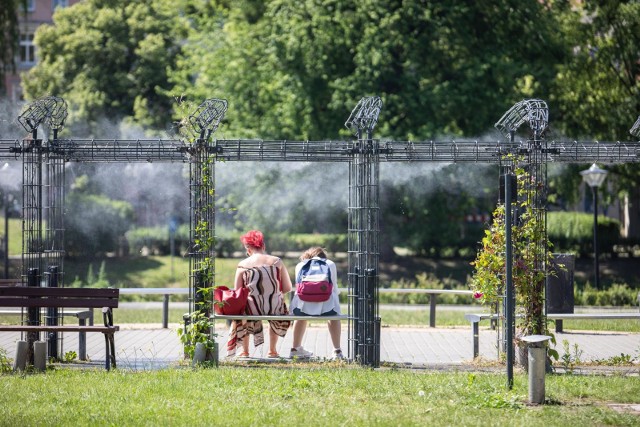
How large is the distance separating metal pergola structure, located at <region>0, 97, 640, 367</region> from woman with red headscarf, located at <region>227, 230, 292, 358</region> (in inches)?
25.0

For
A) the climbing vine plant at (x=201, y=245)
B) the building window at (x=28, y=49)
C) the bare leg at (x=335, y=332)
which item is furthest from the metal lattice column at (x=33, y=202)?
the building window at (x=28, y=49)

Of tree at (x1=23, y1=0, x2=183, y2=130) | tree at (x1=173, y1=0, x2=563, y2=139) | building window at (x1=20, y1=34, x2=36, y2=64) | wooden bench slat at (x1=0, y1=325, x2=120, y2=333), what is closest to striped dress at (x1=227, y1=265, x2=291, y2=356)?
wooden bench slat at (x1=0, y1=325, x2=120, y2=333)

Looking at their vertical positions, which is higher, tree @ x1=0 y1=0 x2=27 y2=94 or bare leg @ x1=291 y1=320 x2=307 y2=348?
tree @ x1=0 y1=0 x2=27 y2=94

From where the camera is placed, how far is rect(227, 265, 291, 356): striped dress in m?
12.5

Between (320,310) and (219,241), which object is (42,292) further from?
(219,241)

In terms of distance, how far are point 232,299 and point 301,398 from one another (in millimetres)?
3226

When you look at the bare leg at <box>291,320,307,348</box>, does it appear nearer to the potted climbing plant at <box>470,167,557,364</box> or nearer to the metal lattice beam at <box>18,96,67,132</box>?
the potted climbing plant at <box>470,167,557,364</box>

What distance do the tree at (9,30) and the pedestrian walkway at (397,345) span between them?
9478 millimetres

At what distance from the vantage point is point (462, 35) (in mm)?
29297

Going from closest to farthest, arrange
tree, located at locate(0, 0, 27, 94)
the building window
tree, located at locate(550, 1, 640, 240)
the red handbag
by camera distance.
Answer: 1. the red handbag
2. tree, located at locate(0, 0, 27, 94)
3. tree, located at locate(550, 1, 640, 240)
4. the building window

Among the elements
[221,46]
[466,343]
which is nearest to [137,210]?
[221,46]

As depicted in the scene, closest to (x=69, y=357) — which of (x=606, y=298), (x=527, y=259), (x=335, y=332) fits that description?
(x=335, y=332)

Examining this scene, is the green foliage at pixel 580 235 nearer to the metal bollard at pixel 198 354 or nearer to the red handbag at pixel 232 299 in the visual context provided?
the red handbag at pixel 232 299

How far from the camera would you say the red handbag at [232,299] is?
12.3 meters
